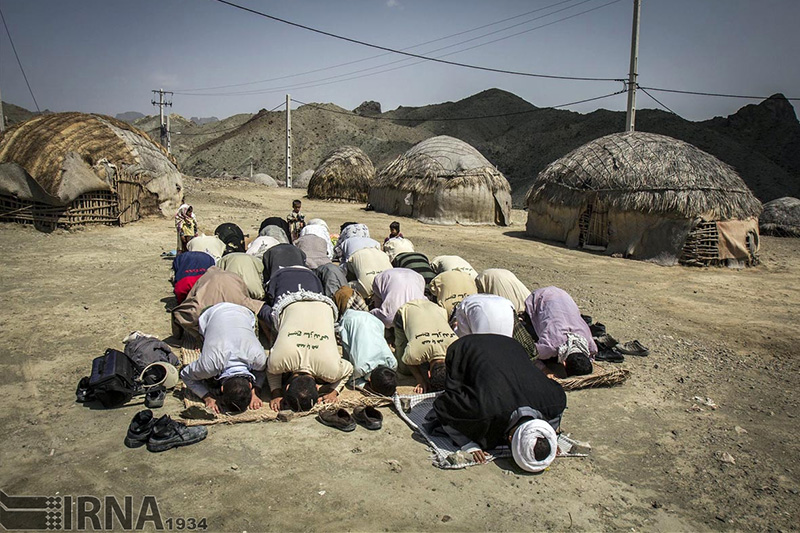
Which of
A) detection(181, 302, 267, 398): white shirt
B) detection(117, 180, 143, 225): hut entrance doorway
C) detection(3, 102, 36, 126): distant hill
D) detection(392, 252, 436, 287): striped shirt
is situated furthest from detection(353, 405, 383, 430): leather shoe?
detection(3, 102, 36, 126): distant hill

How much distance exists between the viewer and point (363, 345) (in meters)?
5.05

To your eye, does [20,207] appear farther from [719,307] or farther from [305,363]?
[719,307]

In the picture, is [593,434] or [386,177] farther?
[386,177]

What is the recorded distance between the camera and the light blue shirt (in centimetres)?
498

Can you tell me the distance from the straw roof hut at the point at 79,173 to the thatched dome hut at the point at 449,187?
6.60 meters

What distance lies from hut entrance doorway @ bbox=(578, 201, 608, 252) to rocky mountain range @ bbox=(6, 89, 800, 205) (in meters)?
13.0

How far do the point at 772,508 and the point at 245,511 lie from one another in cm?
335

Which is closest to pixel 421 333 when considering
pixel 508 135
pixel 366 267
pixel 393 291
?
pixel 393 291

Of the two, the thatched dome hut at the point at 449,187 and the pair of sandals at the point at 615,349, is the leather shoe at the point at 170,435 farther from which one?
the thatched dome hut at the point at 449,187

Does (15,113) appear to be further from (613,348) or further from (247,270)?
(613,348)

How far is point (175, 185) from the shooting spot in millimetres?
13719

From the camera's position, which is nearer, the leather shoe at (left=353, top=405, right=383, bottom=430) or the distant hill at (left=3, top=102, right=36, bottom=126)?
the leather shoe at (left=353, top=405, right=383, bottom=430)

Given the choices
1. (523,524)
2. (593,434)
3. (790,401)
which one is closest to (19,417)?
(523,524)

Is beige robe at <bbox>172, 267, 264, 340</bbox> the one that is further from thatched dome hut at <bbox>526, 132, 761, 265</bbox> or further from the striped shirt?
thatched dome hut at <bbox>526, 132, 761, 265</bbox>
